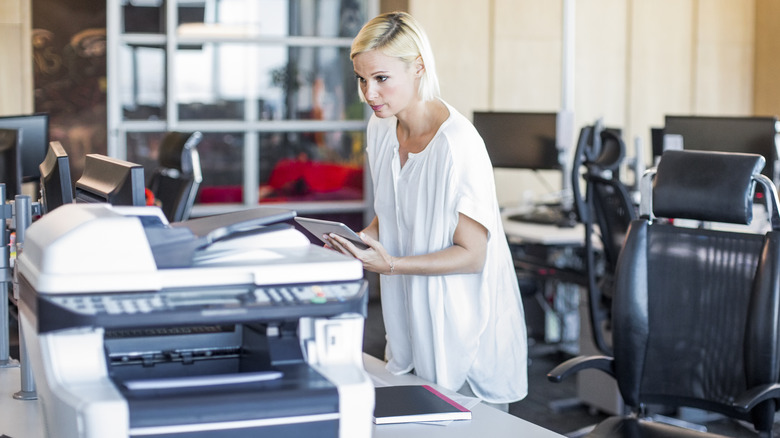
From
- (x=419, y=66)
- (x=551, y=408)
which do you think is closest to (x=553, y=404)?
(x=551, y=408)

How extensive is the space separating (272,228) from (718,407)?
1.49m

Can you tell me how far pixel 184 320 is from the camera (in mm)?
1274

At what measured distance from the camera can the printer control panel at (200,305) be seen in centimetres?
122

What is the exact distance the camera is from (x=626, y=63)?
6824 mm

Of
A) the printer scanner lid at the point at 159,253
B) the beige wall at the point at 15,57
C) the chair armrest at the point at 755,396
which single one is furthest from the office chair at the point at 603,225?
the beige wall at the point at 15,57

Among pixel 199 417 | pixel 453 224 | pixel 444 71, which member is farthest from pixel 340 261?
pixel 444 71

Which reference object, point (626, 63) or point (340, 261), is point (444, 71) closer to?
point (626, 63)

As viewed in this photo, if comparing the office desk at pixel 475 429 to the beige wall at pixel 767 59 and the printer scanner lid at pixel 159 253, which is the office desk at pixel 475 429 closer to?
the printer scanner lid at pixel 159 253

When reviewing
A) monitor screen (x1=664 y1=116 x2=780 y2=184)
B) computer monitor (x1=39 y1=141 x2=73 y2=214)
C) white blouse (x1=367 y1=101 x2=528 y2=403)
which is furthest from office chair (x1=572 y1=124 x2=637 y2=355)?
computer monitor (x1=39 y1=141 x2=73 y2=214)

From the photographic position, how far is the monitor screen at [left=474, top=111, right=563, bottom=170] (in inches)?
212

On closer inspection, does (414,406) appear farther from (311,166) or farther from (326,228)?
(311,166)

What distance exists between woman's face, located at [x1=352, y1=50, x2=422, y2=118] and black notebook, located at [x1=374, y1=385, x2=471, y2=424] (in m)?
0.69

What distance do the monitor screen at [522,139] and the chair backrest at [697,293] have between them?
9.48 ft

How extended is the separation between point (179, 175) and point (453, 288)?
2.20 meters
